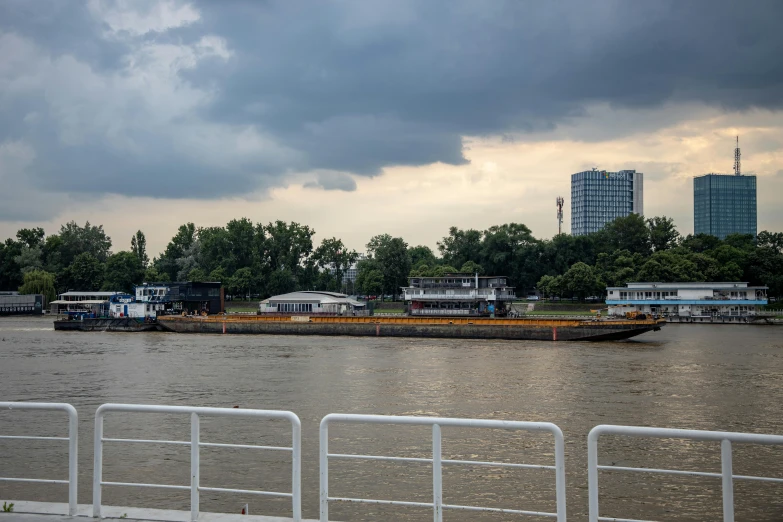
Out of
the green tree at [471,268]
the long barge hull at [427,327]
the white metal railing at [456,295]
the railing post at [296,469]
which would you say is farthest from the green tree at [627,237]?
the railing post at [296,469]

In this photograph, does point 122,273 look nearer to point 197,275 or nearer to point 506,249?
point 197,275

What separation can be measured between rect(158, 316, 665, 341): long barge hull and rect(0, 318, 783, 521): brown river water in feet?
30.3

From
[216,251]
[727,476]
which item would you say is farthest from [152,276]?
[727,476]

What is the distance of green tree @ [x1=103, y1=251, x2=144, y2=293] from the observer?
122750mm

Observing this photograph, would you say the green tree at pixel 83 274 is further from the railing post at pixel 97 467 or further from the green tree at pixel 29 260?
the railing post at pixel 97 467

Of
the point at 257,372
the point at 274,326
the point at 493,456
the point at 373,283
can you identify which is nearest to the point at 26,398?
the point at 257,372

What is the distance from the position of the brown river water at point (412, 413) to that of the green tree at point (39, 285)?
252 feet

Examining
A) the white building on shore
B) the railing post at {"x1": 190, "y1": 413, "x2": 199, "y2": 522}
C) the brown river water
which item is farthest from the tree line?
the railing post at {"x1": 190, "y1": 413, "x2": 199, "y2": 522}

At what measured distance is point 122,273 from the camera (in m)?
123

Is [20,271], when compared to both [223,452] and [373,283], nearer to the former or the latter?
[373,283]

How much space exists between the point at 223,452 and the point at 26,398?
12.5m

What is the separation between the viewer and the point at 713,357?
41562 mm

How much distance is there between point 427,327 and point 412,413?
41.3 metres

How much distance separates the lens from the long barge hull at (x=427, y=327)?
2296 inches
